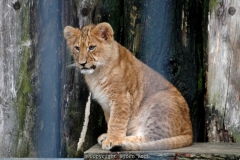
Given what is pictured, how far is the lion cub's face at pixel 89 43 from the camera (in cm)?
452

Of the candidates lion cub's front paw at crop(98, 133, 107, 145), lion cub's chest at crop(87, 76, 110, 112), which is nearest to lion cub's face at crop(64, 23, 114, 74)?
lion cub's chest at crop(87, 76, 110, 112)

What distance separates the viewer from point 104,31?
4.56 m

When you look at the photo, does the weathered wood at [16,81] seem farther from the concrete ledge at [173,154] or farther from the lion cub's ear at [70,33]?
the concrete ledge at [173,154]

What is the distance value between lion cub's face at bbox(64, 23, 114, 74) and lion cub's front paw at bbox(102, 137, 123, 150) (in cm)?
50

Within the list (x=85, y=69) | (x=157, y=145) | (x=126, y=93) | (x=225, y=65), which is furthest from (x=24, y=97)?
(x=225, y=65)

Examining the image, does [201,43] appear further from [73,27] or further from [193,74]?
[73,27]

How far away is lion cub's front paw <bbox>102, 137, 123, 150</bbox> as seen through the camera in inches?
173

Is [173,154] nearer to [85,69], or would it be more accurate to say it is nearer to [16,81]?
[85,69]

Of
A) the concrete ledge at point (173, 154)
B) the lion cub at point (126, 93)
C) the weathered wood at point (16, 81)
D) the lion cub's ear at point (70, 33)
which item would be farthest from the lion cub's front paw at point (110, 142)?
the lion cub's ear at point (70, 33)

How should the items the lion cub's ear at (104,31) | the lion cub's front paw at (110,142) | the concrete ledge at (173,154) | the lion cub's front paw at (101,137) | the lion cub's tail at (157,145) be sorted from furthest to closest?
the lion cub's front paw at (101,137) → the lion cub's ear at (104,31) → the lion cub's front paw at (110,142) → the lion cub's tail at (157,145) → the concrete ledge at (173,154)

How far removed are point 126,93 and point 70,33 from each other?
0.58 m

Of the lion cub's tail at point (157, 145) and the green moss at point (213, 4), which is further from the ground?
the green moss at point (213, 4)

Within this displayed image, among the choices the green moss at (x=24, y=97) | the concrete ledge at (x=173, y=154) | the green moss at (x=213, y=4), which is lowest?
the concrete ledge at (x=173, y=154)

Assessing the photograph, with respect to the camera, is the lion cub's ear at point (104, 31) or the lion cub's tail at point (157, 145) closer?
the lion cub's tail at point (157, 145)
